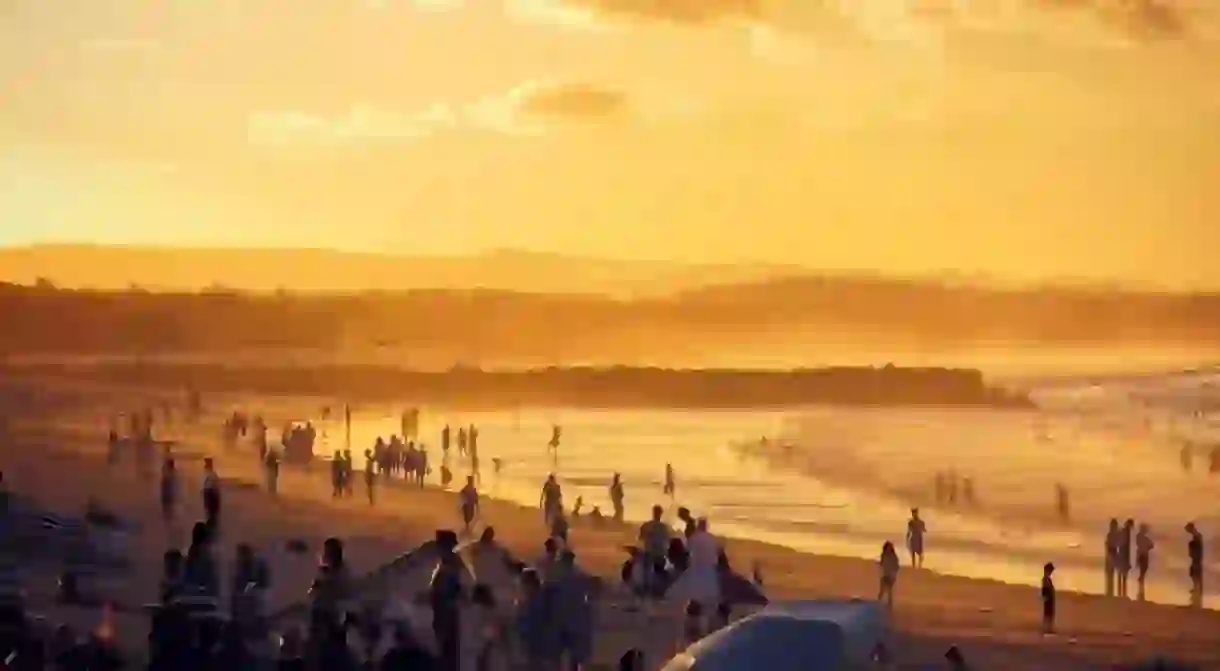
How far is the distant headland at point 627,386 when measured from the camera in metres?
45.0

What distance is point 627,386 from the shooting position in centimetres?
5075

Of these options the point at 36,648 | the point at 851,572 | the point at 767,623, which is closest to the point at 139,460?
the point at 851,572

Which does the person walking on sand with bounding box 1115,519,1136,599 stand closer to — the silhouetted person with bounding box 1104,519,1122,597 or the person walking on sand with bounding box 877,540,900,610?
the silhouetted person with bounding box 1104,519,1122,597

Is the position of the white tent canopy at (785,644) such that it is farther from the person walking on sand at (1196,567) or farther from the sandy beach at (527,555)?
the person walking on sand at (1196,567)

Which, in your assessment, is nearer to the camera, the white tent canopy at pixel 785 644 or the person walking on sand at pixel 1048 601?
the white tent canopy at pixel 785 644

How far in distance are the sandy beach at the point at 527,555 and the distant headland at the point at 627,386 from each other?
1809cm

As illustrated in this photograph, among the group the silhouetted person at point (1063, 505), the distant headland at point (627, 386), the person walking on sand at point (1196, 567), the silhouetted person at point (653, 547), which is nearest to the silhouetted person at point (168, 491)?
the silhouetted person at point (653, 547)

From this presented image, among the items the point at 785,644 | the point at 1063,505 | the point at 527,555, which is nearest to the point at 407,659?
the point at 785,644

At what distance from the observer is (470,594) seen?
405 inches

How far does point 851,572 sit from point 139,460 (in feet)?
37.9

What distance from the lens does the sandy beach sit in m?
12.1

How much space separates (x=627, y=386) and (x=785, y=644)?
42.7 m

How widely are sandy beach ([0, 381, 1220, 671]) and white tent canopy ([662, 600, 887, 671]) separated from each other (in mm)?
1892

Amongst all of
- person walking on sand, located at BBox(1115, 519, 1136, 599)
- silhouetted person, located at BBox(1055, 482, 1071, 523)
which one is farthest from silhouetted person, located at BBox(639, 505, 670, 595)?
silhouetted person, located at BBox(1055, 482, 1071, 523)
